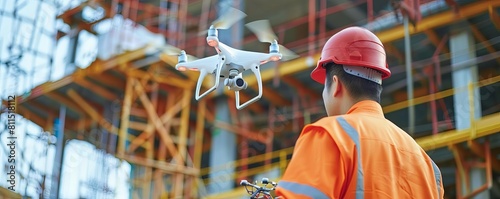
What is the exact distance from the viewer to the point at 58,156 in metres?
22.8

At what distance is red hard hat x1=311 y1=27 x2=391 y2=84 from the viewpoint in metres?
3.86

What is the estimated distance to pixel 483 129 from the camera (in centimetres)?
1505

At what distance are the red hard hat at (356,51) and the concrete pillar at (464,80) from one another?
12118 millimetres

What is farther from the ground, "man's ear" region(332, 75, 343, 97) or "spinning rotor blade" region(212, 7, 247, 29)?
"spinning rotor blade" region(212, 7, 247, 29)

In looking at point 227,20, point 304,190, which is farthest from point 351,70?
point 227,20

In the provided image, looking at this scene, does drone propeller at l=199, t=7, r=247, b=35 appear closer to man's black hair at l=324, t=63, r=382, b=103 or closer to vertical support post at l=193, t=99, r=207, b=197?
man's black hair at l=324, t=63, r=382, b=103

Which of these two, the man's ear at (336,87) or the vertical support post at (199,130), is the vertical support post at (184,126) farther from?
the man's ear at (336,87)

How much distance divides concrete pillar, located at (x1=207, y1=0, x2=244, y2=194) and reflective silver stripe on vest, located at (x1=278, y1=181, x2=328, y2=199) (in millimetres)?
16618

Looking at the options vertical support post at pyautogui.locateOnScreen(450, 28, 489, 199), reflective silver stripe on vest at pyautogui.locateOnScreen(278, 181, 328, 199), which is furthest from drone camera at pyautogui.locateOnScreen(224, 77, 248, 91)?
vertical support post at pyautogui.locateOnScreen(450, 28, 489, 199)

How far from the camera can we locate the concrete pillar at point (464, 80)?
15.8m

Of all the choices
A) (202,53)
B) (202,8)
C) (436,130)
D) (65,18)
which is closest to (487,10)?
(436,130)

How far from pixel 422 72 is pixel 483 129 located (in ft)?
9.66

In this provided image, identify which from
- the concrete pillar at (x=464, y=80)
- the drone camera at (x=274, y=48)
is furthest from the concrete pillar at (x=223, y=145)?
the drone camera at (x=274, y=48)

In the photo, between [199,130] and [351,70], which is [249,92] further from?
[351,70]
